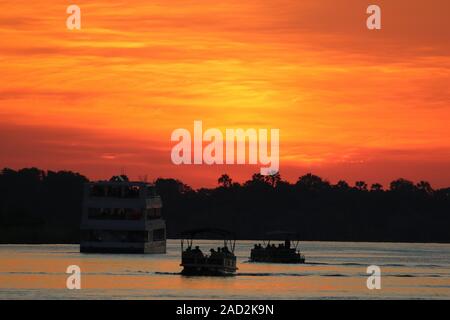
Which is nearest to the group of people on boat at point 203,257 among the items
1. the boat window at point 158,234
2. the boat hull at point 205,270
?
the boat hull at point 205,270

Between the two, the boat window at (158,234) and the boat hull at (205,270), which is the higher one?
the boat window at (158,234)

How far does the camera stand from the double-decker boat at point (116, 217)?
127750mm

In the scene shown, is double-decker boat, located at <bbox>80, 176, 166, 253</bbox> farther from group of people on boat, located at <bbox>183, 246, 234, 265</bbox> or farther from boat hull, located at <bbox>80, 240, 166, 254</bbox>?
group of people on boat, located at <bbox>183, 246, 234, 265</bbox>

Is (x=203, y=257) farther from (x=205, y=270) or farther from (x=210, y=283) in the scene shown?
(x=210, y=283)

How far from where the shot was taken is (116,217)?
420 feet

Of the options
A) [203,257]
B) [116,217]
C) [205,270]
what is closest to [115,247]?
[116,217]

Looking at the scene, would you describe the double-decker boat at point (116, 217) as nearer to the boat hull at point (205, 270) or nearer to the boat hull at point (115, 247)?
the boat hull at point (115, 247)

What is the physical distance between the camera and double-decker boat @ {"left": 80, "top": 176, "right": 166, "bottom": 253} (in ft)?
419

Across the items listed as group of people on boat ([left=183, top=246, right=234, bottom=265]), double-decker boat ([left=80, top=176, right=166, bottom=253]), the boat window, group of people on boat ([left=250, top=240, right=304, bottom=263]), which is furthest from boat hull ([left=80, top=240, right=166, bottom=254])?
group of people on boat ([left=183, top=246, right=234, bottom=265])
